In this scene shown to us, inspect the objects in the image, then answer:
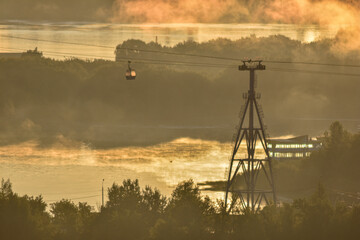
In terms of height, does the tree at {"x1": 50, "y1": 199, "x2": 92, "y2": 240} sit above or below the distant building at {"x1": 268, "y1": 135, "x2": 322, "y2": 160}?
below

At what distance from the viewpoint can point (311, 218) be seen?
63.8 meters

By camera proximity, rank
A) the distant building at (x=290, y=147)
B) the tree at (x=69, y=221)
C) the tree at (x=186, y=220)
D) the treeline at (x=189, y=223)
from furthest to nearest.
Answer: the distant building at (x=290, y=147) < the tree at (x=69, y=221) < the treeline at (x=189, y=223) < the tree at (x=186, y=220)

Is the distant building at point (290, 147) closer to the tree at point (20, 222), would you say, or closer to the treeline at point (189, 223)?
the treeline at point (189, 223)

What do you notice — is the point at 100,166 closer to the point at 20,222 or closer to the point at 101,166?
the point at 101,166

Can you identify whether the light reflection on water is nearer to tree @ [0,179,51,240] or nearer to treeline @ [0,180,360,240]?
tree @ [0,179,51,240]

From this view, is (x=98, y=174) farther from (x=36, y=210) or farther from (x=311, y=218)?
(x=311, y=218)

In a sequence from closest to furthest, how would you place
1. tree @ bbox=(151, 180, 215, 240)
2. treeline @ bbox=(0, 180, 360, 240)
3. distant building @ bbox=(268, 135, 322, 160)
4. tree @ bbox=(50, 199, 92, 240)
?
tree @ bbox=(151, 180, 215, 240), treeline @ bbox=(0, 180, 360, 240), tree @ bbox=(50, 199, 92, 240), distant building @ bbox=(268, 135, 322, 160)

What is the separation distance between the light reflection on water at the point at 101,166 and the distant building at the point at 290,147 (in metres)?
8.95

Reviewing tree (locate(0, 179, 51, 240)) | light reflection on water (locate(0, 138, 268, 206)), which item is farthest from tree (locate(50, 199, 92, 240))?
light reflection on water (locate(0, 138, 268, 206))

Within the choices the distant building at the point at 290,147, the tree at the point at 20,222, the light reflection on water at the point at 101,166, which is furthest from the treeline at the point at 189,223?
the distant building at the point at 290,147

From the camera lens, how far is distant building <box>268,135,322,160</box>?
141 metres

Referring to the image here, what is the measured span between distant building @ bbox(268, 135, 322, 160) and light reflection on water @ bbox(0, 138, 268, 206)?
8948mm

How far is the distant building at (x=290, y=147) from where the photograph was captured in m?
141

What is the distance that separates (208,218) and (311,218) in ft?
24.4
